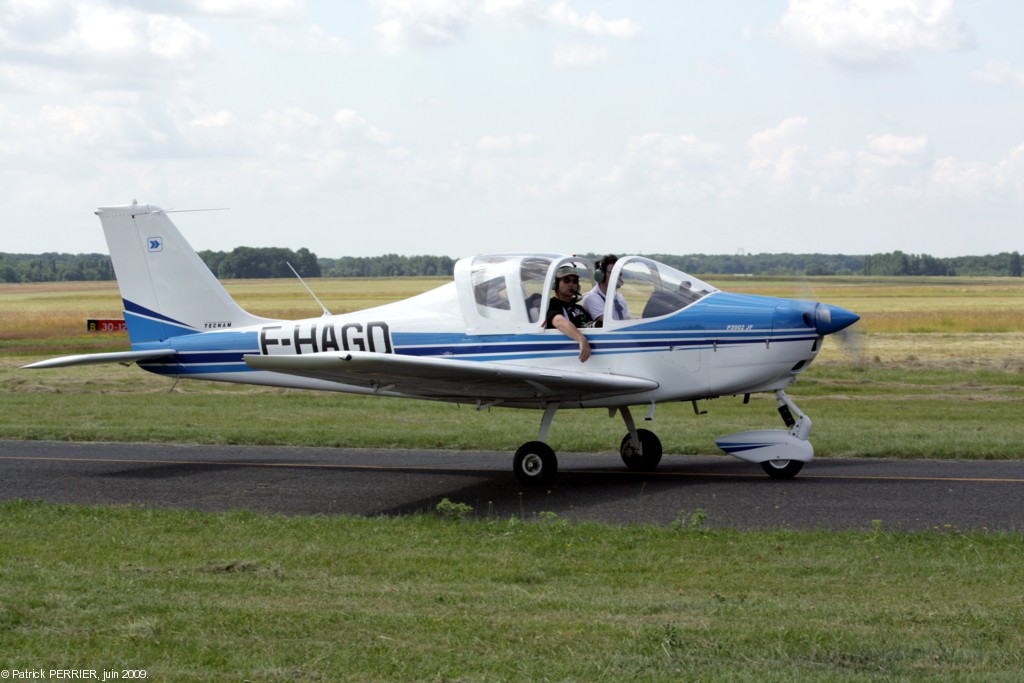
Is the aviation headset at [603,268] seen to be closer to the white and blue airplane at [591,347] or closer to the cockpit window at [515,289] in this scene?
the white and blue airplane at [591,347]

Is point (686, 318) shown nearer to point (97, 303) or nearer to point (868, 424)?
point (868, 424)

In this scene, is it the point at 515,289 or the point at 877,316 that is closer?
the point at 515,289

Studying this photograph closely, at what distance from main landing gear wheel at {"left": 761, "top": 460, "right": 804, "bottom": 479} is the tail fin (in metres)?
6.44

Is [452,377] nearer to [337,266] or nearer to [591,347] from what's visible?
[591,347]

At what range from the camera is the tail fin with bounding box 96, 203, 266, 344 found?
1416 centimetres

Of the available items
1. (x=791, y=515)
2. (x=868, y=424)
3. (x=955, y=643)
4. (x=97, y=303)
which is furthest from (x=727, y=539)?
(x=97, y=303)

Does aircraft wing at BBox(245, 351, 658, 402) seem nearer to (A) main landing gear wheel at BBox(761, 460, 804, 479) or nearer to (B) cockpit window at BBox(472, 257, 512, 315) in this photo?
(B) cockpit window at BBox(472, 257, 512, 315)

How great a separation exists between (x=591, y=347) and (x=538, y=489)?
1.59m

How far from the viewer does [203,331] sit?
14.1 metres

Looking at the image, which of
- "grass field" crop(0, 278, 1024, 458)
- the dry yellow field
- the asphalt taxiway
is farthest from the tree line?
the asphalt taxiway

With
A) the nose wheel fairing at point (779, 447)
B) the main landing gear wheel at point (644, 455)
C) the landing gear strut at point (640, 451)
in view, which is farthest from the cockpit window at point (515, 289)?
the nose wheel fairing at point (779, 447)

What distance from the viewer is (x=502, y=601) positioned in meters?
6.98

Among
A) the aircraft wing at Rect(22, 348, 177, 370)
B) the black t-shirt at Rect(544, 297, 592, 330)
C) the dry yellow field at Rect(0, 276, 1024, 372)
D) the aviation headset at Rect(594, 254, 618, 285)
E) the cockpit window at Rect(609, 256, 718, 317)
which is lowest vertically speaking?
the dry yellow field at Rect(0, 276, 1024, 372)

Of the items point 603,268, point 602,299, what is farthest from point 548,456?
point 603,268
